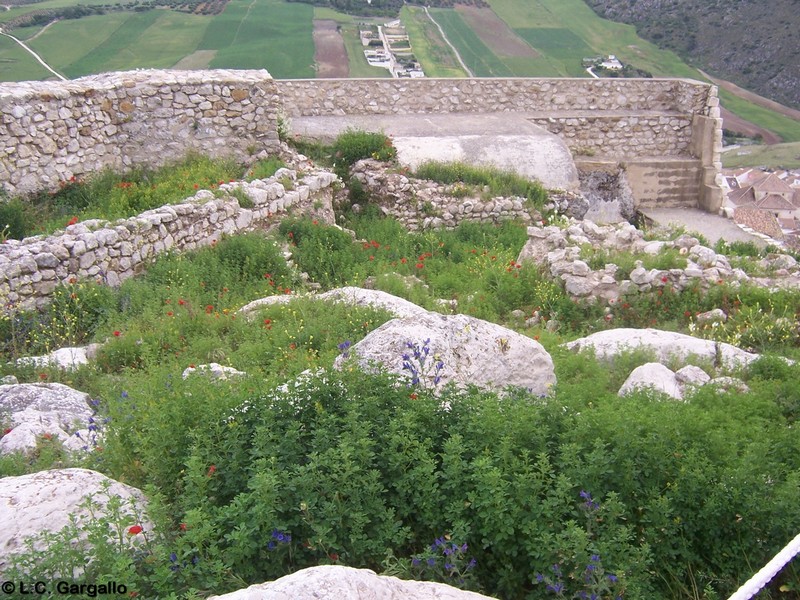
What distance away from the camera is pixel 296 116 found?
15195 millimetres

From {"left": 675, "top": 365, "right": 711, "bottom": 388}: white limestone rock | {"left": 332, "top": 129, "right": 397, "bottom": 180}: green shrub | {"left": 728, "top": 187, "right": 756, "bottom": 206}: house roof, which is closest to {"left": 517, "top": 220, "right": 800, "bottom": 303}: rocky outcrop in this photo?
{"left": 675, "top": 365, "right": 711, "bottom": 388}: white limestone rock

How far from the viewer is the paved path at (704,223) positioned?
1396 centimetres

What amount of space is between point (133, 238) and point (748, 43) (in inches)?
2250

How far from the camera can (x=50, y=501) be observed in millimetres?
3674

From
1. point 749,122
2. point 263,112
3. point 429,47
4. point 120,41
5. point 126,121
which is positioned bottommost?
point 749,122

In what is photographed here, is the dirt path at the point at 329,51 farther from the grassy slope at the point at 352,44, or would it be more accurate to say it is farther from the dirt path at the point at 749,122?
the dirt path at the point at 749,122

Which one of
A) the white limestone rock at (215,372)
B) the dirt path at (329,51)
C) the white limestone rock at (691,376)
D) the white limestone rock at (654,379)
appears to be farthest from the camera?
the dirt path at (329,51)

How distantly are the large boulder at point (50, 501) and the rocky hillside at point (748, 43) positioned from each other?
5706cm

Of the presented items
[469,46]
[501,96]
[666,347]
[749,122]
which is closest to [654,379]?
[666,347]

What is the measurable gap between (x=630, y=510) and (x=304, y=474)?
1777 millimetres

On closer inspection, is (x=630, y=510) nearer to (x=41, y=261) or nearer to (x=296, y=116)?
(x=41, y=261)

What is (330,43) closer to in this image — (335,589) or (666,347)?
(666,347)

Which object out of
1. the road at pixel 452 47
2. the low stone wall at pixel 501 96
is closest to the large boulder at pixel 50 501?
the low stone wall at pixel 501 96

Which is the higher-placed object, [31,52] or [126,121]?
[126,121]
